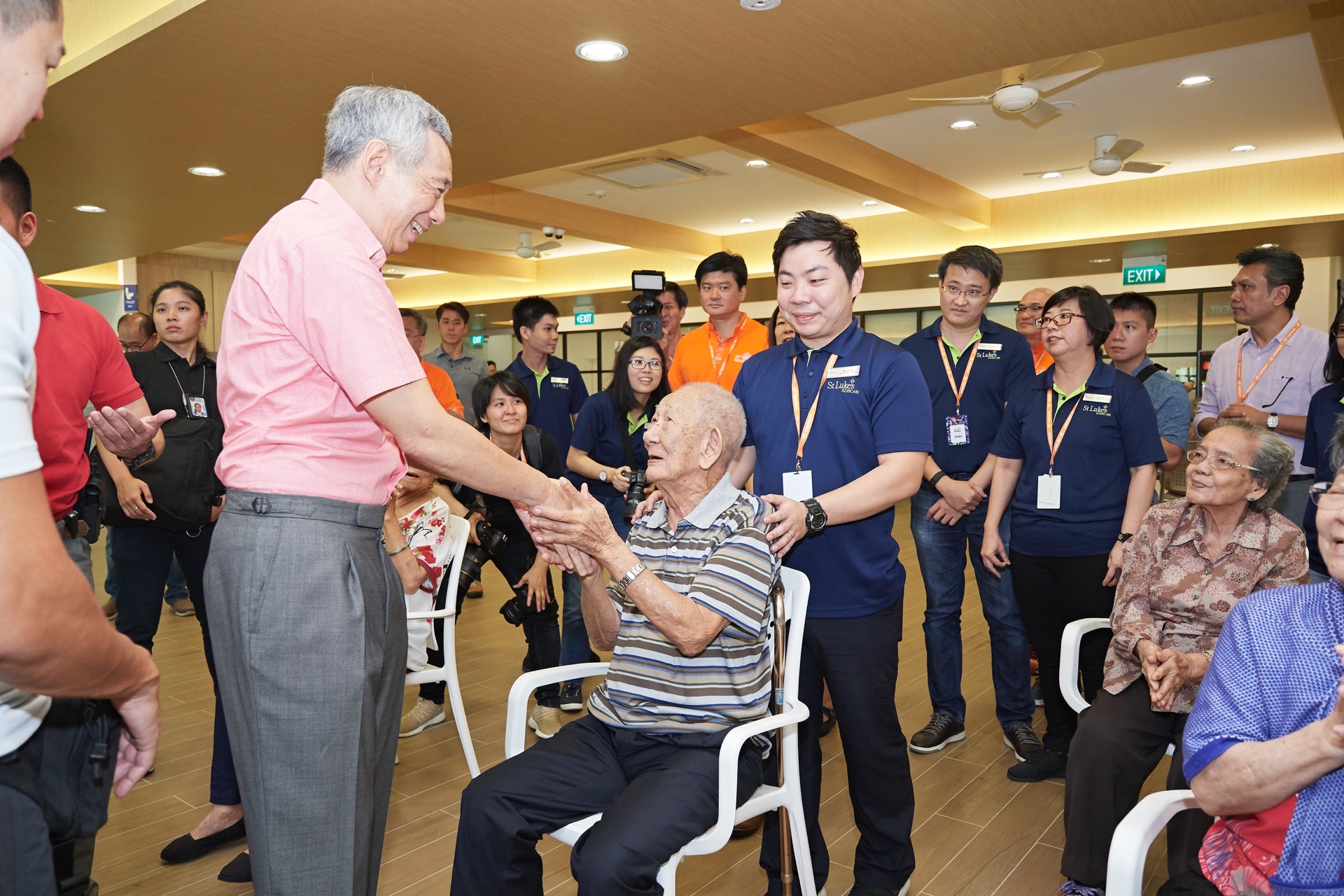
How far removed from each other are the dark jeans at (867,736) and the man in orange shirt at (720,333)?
6.95 feet

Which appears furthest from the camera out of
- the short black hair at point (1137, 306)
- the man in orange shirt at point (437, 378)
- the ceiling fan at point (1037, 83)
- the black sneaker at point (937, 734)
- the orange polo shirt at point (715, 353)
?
the man in orange shirt at point (437, 378)

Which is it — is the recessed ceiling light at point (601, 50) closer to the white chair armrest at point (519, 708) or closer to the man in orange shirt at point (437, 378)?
the man in orange shirt at point (437, 378)

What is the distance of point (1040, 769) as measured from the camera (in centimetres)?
329

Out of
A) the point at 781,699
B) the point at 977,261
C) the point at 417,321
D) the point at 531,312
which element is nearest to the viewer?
the point at 781,699

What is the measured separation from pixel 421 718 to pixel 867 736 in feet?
7.63

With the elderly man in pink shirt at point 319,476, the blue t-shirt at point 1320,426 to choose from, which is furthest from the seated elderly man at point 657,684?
the blue t-shirt at point 1320,426

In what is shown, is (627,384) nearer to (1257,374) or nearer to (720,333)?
(720,333)

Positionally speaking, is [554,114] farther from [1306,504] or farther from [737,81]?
[1306,504]

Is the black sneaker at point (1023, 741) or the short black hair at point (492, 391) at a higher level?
the short black hair at point (492, 391)

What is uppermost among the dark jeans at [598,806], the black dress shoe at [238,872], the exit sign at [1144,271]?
the exit sign at [1144,271]

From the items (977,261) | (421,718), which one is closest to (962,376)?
(977,261)

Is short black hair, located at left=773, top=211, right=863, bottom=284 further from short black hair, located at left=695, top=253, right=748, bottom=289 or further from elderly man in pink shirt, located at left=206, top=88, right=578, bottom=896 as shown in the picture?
short black hair, located at left=695, top=253, right=748, bottom=289

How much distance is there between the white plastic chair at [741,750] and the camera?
184cm

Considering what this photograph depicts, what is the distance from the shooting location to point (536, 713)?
12.5ft
